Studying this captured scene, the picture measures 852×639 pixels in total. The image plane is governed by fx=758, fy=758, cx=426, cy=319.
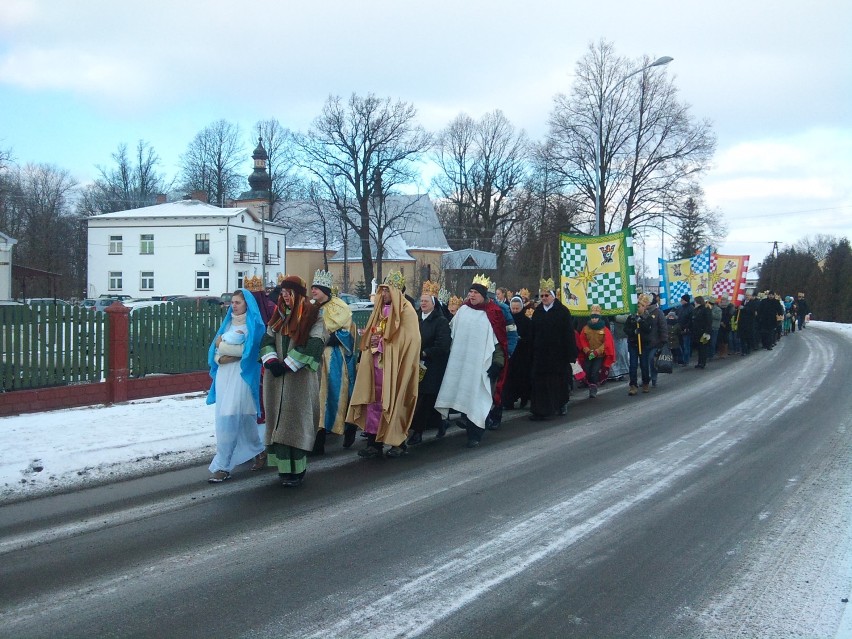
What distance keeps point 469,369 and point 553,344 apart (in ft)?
8.15

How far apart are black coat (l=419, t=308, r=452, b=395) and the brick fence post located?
5723 mm

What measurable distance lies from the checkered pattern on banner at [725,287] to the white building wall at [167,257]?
41.3 m

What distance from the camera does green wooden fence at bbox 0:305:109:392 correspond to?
10.9m

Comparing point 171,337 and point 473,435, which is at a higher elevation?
point 171,337

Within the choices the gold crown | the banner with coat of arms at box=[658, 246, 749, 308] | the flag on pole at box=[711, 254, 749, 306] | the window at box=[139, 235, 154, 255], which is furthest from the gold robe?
the window at box=[139, 235, 154, 255]

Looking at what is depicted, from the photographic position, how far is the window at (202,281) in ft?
198

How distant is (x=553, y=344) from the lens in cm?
1158

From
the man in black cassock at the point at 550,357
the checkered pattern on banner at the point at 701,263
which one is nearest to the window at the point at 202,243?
the checkered pattern on banner at the point at 701,263

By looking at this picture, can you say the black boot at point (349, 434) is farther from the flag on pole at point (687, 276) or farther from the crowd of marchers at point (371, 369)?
the flag on pole at point (687, 276)

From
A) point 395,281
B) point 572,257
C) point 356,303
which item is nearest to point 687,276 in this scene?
point 572,257

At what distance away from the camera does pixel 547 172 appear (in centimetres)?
4444

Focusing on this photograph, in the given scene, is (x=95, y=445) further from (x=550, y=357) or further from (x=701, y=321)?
(x=701, y=321)

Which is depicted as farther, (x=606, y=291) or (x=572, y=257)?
(x=572, y=257)

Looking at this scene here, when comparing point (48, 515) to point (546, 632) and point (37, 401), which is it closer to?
point (546, 632)
